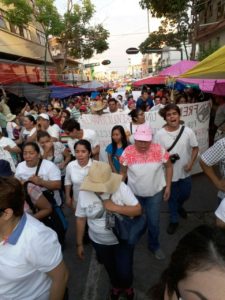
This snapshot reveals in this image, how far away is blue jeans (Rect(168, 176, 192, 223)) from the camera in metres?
4.49

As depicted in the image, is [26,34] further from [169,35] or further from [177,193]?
[177,193]

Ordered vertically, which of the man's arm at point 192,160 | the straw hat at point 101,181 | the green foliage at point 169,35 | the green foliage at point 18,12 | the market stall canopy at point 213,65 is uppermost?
the green foliage at point 18,12

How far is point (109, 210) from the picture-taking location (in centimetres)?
265

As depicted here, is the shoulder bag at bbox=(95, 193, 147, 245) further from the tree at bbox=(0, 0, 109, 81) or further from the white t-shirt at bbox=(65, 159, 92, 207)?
the tree at bbox=(0, 0, 109, 81)

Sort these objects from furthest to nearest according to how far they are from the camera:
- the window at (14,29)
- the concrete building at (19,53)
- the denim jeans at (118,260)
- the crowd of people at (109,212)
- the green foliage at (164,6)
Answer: the window at (14,29), the concrete building at (19,53), the green foliage at (164,6), the denim jeans at (118,260), the crowd of people at (109,212)

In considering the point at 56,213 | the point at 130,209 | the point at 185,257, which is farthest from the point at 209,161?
the point at 185,257

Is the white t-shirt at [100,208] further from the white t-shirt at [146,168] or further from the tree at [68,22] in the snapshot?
the tree at [68,22]

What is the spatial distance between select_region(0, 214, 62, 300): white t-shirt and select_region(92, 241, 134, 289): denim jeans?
107cm

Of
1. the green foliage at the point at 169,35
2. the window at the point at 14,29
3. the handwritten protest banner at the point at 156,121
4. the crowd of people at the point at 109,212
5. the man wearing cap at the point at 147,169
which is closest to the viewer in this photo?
the crowd of people at the point at 109,212

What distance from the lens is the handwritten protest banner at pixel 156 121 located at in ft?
22.0

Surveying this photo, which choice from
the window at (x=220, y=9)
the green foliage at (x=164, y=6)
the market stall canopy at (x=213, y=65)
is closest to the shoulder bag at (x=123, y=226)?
the market stall canopy at (x=213, y=65)

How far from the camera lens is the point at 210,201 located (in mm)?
5539

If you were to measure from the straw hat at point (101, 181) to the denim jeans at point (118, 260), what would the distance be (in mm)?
594

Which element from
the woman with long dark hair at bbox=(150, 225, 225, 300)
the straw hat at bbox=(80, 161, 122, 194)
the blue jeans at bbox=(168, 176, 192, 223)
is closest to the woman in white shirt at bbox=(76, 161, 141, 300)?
the straw hat at bbox=(80, 161, 122, 194)
